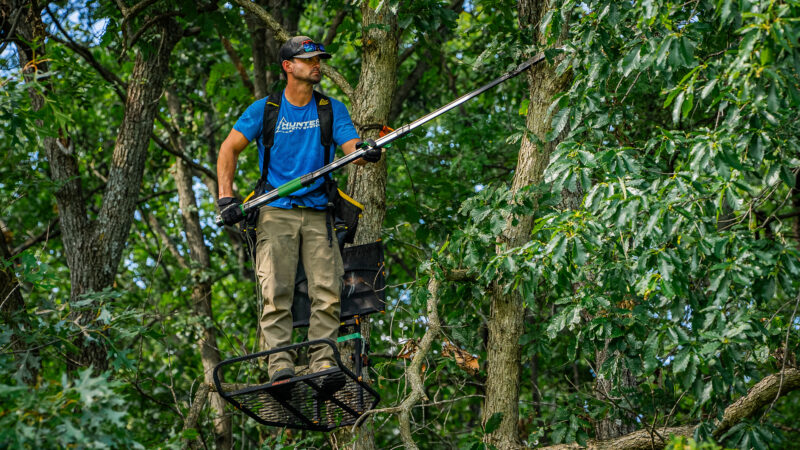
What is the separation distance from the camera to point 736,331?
14.9ft

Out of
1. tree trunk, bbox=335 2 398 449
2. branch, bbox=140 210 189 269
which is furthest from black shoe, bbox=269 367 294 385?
branch, bbox=140 210 189 269

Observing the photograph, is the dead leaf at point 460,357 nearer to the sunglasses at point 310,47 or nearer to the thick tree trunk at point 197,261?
the sunglasses at point 310,47

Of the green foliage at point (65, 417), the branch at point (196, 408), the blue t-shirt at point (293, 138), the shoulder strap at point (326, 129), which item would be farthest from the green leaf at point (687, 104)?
the branch at point (196, 408)

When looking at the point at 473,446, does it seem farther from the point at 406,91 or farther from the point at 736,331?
the point at 406,91

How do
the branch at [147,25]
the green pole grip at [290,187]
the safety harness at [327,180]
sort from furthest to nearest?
the branch at [147,25] < the safety harness at [327,180] < the green pole grip at [290,187]

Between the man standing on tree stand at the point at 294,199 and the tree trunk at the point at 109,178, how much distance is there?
2754mm

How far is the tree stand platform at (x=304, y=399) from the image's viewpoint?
5.08 meters

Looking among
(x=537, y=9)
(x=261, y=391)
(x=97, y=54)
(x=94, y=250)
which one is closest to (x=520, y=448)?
(x=261, y=391)

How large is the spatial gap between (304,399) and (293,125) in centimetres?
176

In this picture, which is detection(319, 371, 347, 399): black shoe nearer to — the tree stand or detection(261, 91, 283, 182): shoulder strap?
the tree stand

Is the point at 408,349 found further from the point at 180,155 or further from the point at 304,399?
the point at 180,155

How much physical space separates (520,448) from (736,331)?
6.93ft

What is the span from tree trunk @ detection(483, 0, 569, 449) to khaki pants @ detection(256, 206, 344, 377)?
1303 millimetres

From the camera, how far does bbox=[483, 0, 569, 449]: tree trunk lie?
6.27 metres
